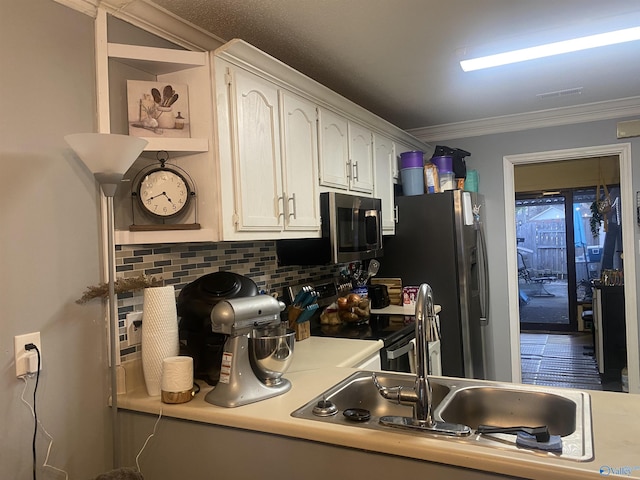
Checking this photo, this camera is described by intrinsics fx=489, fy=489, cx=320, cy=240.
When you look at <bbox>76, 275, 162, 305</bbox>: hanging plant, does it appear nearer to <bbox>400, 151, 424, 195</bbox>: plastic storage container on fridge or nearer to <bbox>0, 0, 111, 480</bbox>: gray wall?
<bbox>0, 0, 111, 480</bbox>: gray wall

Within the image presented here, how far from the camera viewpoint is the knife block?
2.50 m

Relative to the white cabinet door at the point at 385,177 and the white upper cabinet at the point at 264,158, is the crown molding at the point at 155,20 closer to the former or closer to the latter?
the white upper cabinet at the point at 264,158

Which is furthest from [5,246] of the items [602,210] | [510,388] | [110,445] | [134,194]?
[602,210]

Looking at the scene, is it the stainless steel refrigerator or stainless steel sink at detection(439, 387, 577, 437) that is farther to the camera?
the stainless steel refrigerator

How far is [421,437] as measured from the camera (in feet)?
4.17

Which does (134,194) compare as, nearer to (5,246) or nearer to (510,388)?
(5,246)

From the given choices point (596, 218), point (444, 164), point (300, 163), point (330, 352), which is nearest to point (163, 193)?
point (300, 163)

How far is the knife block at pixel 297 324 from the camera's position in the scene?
8.20ft

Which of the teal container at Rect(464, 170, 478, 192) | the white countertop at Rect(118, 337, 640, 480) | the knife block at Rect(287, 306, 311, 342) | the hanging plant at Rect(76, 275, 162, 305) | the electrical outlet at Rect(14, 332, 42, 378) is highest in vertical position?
the teal container at Rect(464, 170, 478, 192)

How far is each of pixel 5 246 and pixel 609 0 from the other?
2.28 metres

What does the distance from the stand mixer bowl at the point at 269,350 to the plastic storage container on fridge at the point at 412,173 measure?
2.11 metres

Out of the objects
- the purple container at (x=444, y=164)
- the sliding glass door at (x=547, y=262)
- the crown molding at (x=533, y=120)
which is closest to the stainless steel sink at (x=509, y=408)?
Result: the purple container at (x=444, y=164)

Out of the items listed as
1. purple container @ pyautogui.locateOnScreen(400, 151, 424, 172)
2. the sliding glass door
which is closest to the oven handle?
purple container @ pyautogui.locateOnScreen(400, 151, 424, 172)

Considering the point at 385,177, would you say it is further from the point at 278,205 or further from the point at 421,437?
the point at 421,437
